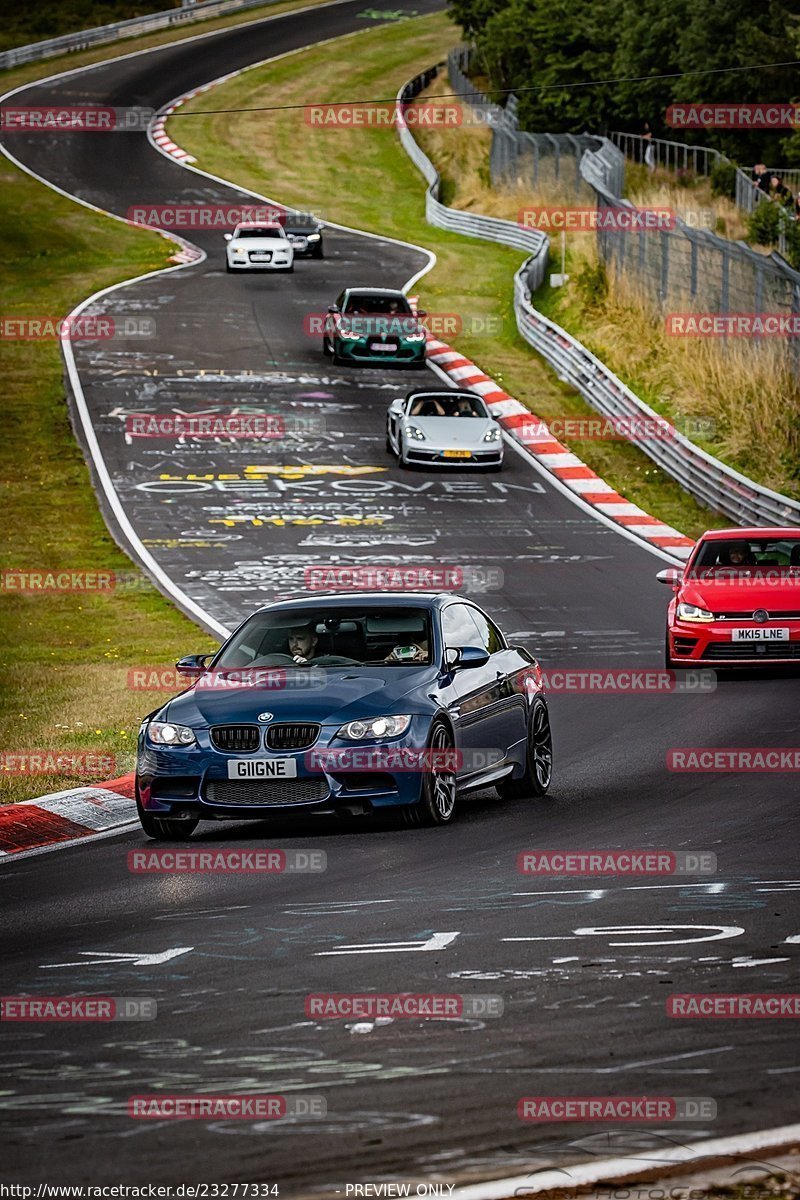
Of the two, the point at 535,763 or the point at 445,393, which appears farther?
the point at 445,393

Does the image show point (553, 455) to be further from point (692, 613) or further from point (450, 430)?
point (692, 613)

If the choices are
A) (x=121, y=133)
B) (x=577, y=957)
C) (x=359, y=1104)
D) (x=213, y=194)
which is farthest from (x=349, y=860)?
(x=121, y=133)

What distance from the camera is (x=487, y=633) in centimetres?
1397

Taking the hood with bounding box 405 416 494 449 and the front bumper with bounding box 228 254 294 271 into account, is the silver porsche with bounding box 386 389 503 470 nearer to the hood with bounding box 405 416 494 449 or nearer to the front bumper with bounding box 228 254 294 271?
the hood with bounding box 405 416 494 449

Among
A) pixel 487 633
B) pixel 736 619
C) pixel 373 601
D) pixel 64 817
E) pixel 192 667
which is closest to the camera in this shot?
pixel 192 667

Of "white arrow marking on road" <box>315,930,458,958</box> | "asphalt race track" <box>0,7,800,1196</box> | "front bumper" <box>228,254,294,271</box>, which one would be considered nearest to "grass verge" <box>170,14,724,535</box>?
"front bumper" <box>228,254,294,271</box>

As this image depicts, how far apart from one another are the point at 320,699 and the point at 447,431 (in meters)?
22.1

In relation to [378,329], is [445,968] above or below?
above

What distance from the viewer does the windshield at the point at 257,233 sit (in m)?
53.9

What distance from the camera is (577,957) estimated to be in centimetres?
829

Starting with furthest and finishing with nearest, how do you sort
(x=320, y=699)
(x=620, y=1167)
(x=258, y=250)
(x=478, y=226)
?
(x=478, y=226), (x=258, y=250), (x=320, y=699), (x=620, y=1167)

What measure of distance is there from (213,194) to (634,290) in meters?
28.2

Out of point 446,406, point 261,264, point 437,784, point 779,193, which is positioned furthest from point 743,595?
point 261,264

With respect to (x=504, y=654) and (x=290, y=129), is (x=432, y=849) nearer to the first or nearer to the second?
(x=504, y=654)
